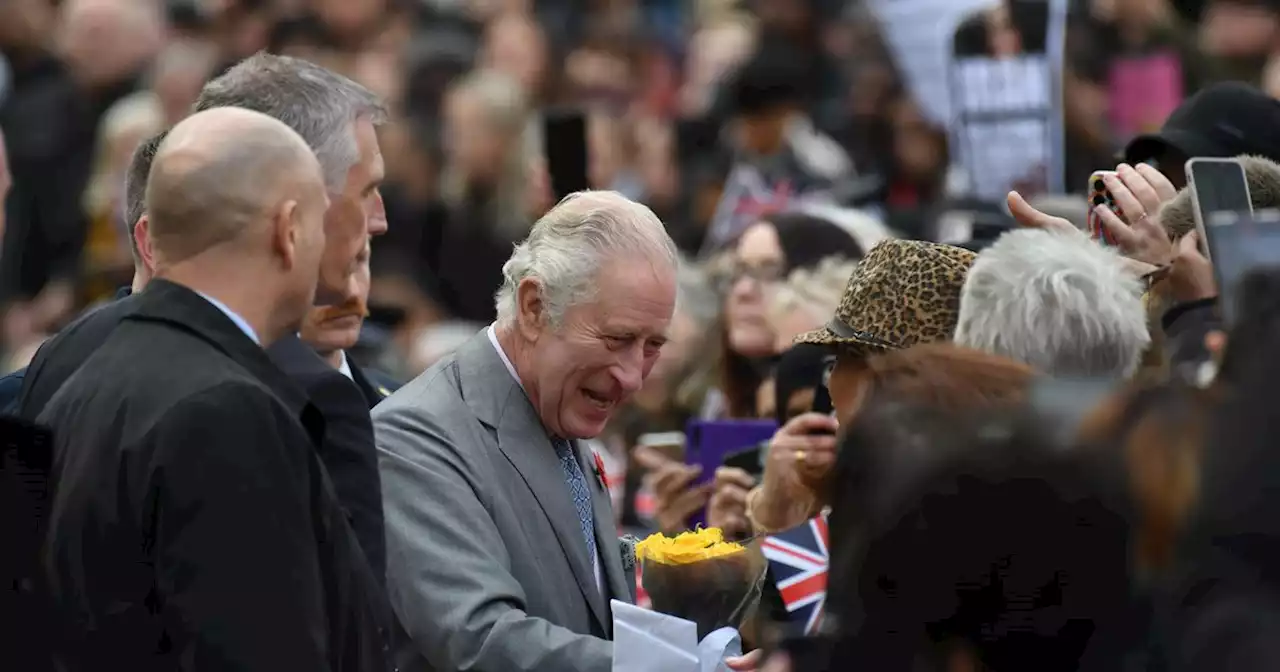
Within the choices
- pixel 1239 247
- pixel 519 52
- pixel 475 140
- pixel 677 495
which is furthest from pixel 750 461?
pixel 519 52

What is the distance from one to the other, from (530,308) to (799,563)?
0.80 metres

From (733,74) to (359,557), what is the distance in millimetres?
7523

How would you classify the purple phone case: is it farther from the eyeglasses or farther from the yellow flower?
the yellow flower

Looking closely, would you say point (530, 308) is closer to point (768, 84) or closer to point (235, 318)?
point (235, 318)

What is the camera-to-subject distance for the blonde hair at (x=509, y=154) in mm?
10867

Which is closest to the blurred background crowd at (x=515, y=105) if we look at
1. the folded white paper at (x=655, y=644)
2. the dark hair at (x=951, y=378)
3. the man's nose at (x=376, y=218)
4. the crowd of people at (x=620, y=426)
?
the crowd of people at (x=620, y=426)

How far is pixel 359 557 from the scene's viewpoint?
3.84 m

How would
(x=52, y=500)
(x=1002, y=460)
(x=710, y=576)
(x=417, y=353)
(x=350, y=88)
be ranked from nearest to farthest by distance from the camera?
1. (x=1002, y=460)
2. (x=52, y=500)
3. (x=710, y=576)
4. (x=350, y=88)
5. (x=417, y=353)

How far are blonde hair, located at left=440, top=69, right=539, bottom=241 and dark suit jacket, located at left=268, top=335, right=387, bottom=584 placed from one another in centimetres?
657

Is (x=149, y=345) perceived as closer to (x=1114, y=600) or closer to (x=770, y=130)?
(x=1114, y=600)

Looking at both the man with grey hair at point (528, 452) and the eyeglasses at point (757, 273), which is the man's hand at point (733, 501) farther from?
the eyeglasses at point (757, 273)

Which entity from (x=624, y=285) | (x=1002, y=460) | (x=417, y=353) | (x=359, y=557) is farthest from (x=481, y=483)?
(x=417, y=353)

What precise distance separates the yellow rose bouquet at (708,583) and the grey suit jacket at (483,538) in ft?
0.57

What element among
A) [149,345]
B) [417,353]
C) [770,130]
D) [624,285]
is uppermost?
[149,345]
